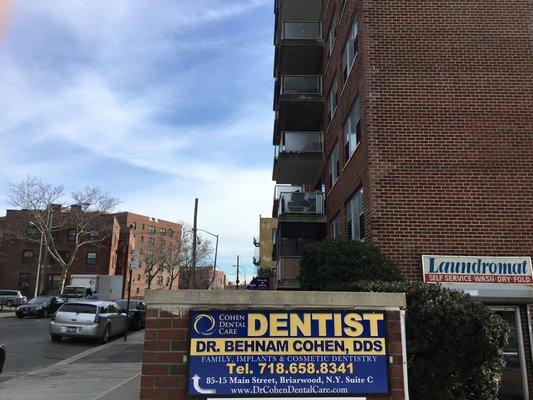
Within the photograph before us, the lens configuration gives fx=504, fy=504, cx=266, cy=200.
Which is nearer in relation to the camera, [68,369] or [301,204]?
[68,369]

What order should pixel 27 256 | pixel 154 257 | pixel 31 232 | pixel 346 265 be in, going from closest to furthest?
pixel 346 265 → pixel 31 232 → pixel 27 256 → pixel 154 257

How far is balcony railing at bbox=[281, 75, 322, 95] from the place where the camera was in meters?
21.6

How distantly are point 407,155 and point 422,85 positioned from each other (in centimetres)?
190

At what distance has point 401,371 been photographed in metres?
4.61

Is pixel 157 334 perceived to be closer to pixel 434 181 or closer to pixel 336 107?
pixel 434 181

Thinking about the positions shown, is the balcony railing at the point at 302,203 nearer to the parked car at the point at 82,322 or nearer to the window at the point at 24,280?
the parked car at the point at 82,322

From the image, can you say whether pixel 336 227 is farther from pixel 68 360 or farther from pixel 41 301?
pixel 41 301

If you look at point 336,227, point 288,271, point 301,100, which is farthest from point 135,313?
point 301,100

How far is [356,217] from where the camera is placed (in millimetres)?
14156

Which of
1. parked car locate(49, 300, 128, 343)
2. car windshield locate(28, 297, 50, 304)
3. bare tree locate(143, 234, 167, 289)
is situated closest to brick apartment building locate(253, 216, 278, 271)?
bare tree locate(143, 234, 167, 289)

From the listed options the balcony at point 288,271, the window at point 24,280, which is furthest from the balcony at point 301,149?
the window at point 24,280

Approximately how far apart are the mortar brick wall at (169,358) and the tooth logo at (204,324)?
10cm

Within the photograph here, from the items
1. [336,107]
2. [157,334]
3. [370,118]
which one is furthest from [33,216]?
[157,334]

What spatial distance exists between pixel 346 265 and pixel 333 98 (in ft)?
33.9
